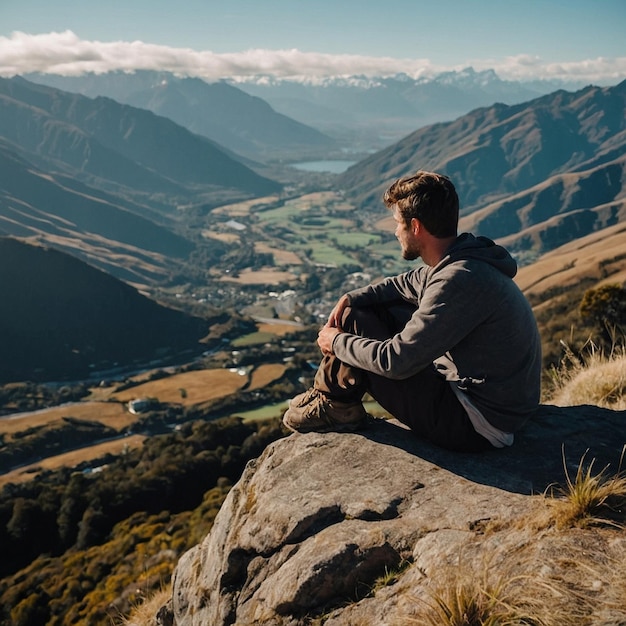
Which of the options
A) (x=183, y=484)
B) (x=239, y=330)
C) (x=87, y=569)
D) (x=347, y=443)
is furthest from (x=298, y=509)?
(x=239, y=330)

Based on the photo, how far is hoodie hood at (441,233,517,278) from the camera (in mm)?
5922

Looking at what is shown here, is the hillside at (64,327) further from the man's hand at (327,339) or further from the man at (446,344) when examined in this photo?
the man at (446,344)

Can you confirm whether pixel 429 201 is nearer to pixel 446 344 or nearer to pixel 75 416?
pixel 446 344

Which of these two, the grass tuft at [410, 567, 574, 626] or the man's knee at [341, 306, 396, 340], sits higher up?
the man's knee at [341, 306, 396, 340]

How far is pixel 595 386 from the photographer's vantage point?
32.7ft

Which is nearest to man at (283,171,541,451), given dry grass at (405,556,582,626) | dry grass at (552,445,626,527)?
dry grass at (552,445,626,527)

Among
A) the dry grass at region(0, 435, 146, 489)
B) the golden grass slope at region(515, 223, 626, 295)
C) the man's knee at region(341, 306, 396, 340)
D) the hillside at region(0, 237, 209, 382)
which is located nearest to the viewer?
the man's knee at region(341, 306, 396, 340)

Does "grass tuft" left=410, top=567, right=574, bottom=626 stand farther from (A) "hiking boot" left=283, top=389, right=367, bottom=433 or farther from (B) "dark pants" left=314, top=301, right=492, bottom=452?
(A) "hiking boot" left=283, top=389, right=367, bottom=433

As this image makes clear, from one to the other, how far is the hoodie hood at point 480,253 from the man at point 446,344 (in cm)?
Result: 1

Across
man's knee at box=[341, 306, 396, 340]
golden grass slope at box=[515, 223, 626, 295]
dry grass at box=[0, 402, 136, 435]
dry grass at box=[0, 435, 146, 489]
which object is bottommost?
dry grass at box=[0, 402, 136, 435]

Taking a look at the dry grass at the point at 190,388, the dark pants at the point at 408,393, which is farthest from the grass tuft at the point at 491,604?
the dry grass at the point at 190,388

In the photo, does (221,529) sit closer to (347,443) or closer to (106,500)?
(347,443)

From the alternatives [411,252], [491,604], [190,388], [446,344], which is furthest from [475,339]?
[190,388]

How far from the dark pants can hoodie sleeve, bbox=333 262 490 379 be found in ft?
1.90
